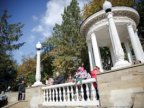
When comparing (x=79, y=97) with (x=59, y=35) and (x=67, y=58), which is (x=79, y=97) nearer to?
(x=67, y=58)

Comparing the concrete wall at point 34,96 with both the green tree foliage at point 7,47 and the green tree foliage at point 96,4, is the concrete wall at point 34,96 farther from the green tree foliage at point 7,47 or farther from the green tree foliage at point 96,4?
the green tree foliage at point 96,4

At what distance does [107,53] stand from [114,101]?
1895 centimetres

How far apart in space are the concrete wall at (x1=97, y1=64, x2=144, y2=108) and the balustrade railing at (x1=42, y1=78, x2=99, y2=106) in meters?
0.65

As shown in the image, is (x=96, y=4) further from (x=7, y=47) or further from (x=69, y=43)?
(x=7, y=47)

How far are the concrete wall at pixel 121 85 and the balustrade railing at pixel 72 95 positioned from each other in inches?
25.5

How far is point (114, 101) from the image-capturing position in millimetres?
5723

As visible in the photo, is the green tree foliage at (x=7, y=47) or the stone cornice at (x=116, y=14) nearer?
the stone cornice at (x=116, y=14)

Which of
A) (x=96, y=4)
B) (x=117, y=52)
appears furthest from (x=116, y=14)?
(x=96, y=4)

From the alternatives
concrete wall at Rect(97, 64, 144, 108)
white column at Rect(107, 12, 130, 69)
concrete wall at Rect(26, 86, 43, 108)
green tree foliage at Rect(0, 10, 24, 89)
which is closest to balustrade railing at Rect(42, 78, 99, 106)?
Answer: concrete wall at Rect(26, 86, 43, 108)

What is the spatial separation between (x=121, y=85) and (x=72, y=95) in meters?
2.75

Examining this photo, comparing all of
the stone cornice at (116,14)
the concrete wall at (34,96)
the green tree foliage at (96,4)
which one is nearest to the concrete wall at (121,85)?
the concrete wall at (34,96)

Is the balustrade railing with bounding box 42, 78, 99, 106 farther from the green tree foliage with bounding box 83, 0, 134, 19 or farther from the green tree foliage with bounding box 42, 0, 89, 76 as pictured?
the green tree foliage with bounding box 83, 0, 134, 19

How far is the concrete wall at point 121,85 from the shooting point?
526 cm

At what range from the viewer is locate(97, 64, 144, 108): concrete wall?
5255 mm
